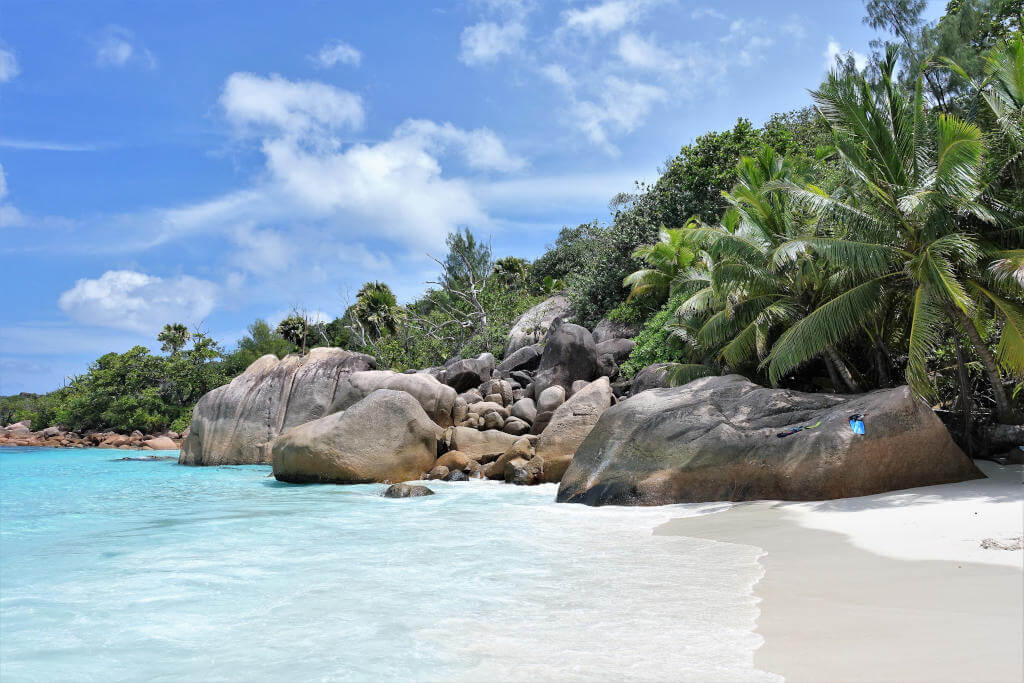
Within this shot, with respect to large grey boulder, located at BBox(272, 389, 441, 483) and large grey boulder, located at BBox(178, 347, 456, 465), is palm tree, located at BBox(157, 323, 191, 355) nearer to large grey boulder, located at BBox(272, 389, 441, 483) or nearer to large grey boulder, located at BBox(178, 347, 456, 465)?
large grey boulder, located at BBox(178, 347, 456, 465)

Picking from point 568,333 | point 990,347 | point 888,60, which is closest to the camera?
point 888,60

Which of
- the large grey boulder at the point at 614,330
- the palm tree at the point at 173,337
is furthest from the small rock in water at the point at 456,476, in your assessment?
the palm tree at the point at 173,337

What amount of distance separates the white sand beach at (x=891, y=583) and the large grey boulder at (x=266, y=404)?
600 inches

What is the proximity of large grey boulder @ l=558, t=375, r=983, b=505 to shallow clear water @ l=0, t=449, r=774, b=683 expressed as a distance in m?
0.80

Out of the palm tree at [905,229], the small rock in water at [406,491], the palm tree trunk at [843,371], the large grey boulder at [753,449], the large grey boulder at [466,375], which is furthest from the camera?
the large grey boulder at [466,375]

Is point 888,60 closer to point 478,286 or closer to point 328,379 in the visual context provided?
point 328,379

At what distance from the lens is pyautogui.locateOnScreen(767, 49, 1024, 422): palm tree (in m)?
9.57

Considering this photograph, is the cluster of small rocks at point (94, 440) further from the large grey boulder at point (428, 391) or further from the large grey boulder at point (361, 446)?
the large grey boulder at point (361, 446)

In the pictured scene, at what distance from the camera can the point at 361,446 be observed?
1446 cm

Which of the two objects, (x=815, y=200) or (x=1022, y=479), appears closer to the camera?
(x=1022, y=479)

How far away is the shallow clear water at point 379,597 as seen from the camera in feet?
13.0

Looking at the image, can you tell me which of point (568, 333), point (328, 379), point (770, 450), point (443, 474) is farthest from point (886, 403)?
point (328, 379)

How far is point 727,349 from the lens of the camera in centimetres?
1378

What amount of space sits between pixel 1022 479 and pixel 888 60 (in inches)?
277
